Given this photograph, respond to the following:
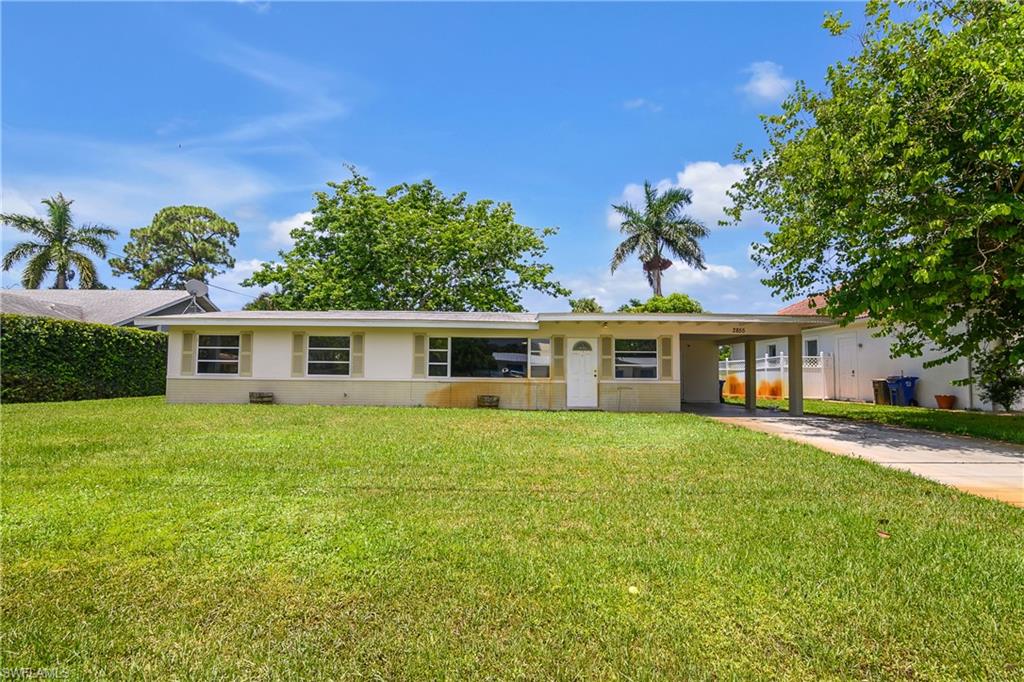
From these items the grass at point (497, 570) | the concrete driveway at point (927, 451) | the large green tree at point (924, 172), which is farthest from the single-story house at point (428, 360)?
the grass at point (497, 570)

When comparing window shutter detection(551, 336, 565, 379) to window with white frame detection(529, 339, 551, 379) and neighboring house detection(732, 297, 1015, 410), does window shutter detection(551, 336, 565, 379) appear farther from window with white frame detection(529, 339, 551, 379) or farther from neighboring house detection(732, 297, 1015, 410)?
neighboring house detection(732, 297, 1015, 410)

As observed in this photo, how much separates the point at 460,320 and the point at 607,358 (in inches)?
172

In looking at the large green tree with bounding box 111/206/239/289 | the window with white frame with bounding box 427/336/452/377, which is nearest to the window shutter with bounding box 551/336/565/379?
the window with white frame with bounding box 427/336/452/377

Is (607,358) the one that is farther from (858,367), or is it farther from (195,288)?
(195,288)

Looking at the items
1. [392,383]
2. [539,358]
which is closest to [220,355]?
[392,383]

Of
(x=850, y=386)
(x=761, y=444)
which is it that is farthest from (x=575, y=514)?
(x=850, y=386)

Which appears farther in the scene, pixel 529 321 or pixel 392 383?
pixel 392 383

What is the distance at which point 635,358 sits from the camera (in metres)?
15.5

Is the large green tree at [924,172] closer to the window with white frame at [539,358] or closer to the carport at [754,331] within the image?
the carport at [754,331]

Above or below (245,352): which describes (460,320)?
above

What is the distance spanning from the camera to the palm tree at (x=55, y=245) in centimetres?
2839

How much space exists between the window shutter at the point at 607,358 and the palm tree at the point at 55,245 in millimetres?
28822

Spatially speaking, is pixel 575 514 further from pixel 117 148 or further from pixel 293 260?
pixel 293 260

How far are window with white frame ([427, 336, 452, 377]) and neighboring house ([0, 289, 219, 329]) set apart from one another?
530 inches
